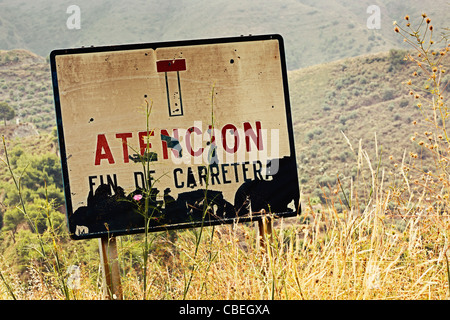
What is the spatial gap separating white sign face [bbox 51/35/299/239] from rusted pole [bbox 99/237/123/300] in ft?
0.25

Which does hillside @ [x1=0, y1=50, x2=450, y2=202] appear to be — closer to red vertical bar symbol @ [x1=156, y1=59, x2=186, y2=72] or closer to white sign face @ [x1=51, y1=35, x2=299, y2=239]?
white sign face @ [x1=51, y1=35, x2=299, y2=239]

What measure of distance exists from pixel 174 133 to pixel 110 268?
0.74 m

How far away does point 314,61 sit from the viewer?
6356 cm

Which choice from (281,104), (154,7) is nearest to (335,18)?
(154,7)

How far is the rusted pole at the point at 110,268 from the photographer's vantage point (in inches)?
101

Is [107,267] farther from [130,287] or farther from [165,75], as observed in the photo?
[165,75]

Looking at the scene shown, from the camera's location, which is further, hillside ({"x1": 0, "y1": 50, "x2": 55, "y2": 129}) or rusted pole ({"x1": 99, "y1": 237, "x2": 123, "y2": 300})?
hillside ({"x1": 0, "y1": 50, "x2": 55, "y2": 129})

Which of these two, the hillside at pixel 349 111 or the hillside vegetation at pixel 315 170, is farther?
the hillside at pixel 349 111

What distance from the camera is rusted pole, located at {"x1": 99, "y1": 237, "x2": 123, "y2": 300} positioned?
2.55 metres

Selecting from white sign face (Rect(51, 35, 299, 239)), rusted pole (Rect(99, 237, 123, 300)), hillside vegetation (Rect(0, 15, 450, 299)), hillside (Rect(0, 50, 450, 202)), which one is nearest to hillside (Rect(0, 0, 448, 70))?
hillside (Rect(0, 50, 450, 202))

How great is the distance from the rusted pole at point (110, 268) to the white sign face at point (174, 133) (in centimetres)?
8

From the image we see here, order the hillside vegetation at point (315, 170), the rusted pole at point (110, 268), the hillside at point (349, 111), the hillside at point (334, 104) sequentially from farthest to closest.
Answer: the hillside at point (334, 104) → the hillside at point (349, 111) → the rusted pole at point (110, 268) → the hillside vegetation at point (315, 170)

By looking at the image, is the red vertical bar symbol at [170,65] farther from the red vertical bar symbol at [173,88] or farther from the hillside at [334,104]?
the hillside at [334,104]

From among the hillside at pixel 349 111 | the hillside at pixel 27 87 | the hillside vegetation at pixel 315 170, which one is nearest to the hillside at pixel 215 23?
the hillside at pixel 27 87
